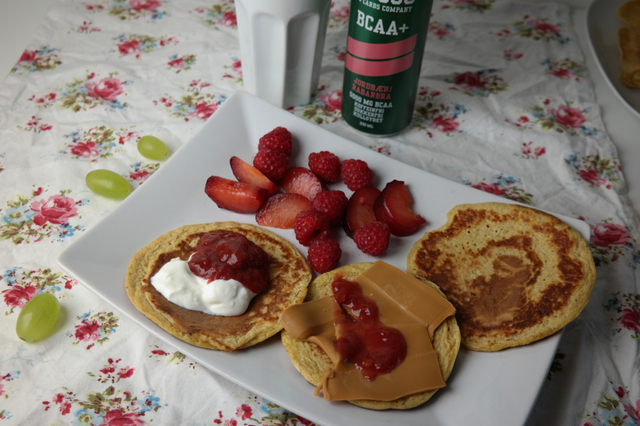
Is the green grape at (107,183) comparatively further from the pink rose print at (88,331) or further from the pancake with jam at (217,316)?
the pink rose print at (88,331)

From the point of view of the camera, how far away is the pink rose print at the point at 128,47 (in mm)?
2746

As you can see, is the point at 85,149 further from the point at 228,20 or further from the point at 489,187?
the point at 489,187

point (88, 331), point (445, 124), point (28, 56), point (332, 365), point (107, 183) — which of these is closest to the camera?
point (332, 365)

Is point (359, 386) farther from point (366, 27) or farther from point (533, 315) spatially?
point (366, 27)

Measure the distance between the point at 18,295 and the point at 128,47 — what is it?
160cm

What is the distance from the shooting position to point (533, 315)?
61.7 inches

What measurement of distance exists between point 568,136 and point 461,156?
56 cm

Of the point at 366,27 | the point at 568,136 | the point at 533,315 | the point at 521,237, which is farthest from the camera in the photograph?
the point at 568,136

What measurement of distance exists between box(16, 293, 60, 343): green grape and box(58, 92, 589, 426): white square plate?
0.20m

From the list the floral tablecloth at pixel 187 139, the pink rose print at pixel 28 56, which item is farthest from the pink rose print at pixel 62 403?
the pink rose print at pixel 28 56

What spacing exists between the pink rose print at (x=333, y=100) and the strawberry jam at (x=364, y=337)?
1243 mm

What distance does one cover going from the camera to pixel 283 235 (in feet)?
6.11

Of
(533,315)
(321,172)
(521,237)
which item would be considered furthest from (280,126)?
(533,315)

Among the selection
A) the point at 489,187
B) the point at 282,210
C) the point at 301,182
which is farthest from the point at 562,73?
the point at 282,210
